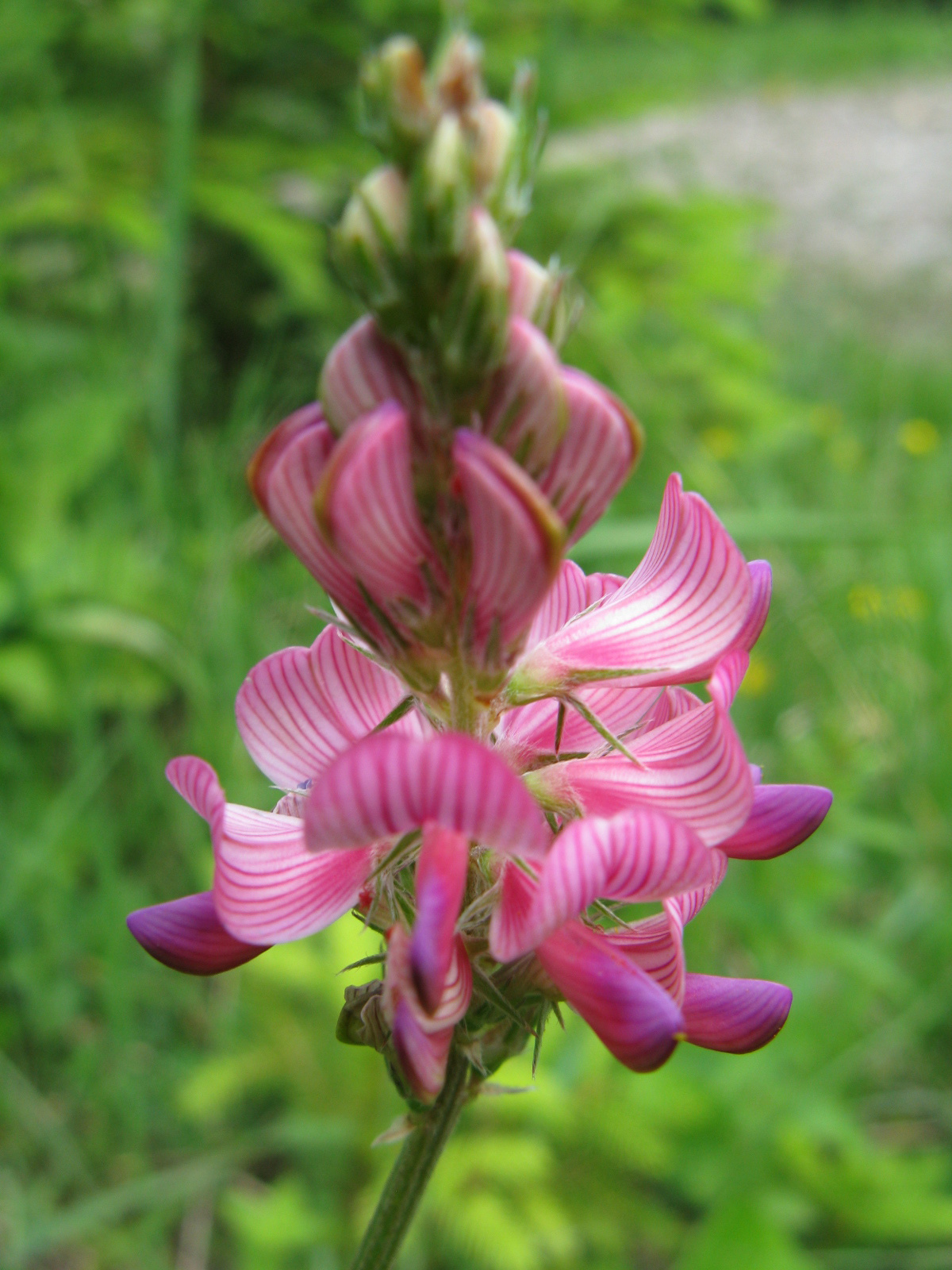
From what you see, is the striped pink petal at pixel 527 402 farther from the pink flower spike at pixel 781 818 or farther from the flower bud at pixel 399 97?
the pink flower spike at pixel 781 818

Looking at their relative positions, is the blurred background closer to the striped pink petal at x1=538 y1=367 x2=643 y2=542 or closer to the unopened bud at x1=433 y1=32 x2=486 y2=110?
the striped pink petal at x1=538 y1=367 x2=643 y2=542

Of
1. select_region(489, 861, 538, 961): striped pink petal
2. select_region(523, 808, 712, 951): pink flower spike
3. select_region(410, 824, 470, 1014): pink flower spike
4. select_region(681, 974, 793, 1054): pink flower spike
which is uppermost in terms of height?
select_region(523, 808, 712, 951): pink flower spike

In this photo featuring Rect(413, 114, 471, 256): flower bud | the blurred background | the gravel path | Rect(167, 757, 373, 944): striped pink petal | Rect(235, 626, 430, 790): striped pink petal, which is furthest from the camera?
the gravel path

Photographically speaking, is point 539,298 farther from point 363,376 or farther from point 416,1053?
point 416,1053

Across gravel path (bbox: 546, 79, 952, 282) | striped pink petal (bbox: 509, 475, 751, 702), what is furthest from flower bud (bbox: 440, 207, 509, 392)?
gravel path (bbox: 546, 79, 952, 282)

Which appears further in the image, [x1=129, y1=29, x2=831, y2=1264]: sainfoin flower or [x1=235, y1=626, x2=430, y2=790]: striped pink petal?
[x1=235, y1=626, x2=430, y2=790]: striped pink petal

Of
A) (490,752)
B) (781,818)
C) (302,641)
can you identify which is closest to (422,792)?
(490,752)

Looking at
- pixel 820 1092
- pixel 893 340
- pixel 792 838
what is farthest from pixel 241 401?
pixel 893 340
